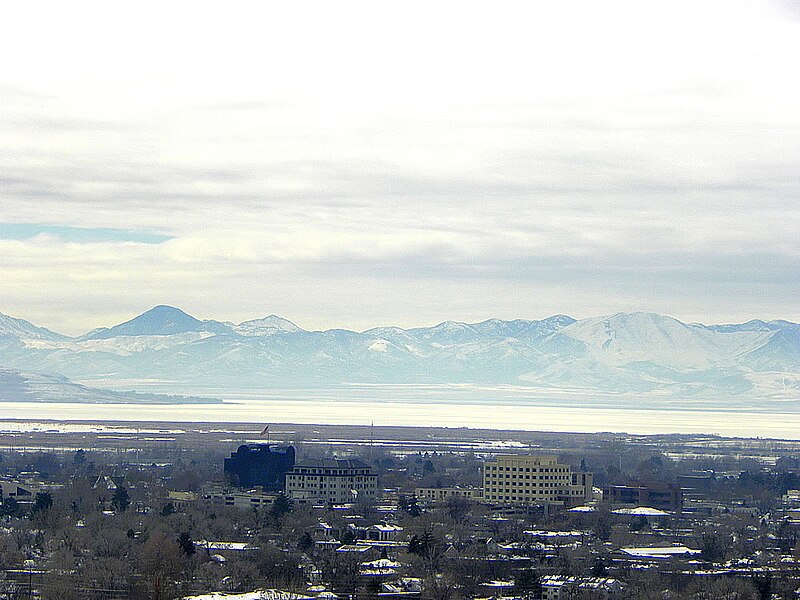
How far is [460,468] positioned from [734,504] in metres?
26.5

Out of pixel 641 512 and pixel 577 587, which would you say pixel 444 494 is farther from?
pixel 577 587

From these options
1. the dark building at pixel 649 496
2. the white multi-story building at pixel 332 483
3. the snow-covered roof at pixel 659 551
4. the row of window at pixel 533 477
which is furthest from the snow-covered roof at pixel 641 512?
the snow-covered roof at pixel 659 551

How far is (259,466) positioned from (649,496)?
18735 mm

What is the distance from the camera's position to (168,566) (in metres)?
44.3

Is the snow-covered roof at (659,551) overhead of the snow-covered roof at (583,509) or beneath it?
beneath

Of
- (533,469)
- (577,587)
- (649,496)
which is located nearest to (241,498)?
(533,469)

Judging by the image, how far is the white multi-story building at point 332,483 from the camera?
7775cm

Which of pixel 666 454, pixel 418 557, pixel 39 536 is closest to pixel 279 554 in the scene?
pixel 418 557

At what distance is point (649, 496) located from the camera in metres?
76.7

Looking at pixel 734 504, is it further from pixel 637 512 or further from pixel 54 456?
pixel 54 456

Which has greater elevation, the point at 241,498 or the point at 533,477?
the point at 533,477

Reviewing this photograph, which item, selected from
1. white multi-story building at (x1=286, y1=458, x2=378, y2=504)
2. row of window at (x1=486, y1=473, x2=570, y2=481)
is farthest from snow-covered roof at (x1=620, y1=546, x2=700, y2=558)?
row of window at (x1=486, y1=473, x2=570, y2=481)

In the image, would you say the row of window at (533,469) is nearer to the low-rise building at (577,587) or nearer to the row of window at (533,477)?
the row of window at (533,477)

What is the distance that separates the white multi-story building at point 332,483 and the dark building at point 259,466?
1068 mm
